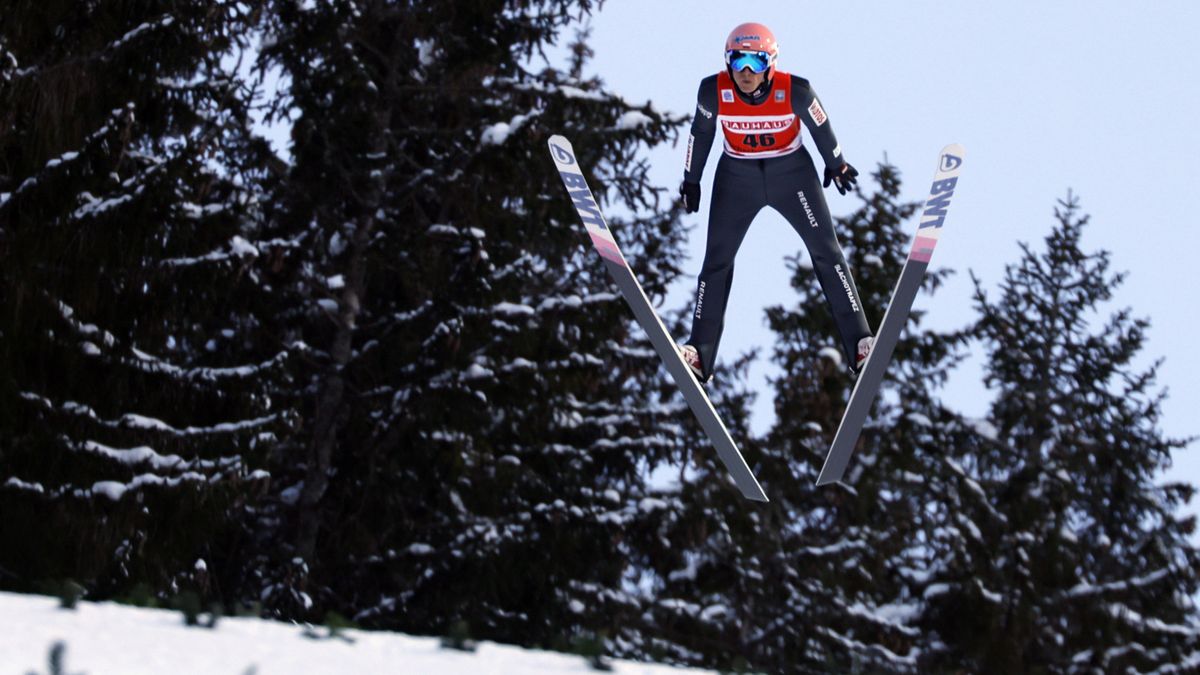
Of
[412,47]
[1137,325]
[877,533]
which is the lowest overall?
[877,533]

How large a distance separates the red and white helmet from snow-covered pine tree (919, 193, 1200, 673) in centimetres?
1457

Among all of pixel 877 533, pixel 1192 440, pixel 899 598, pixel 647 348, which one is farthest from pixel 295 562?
pixel 1192 440

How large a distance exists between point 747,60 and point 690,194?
798mm

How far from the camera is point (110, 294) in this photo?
13531mm

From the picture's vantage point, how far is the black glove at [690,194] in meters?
6.55

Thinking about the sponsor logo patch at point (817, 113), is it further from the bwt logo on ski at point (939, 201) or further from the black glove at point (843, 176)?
the bwt logo on ski at point (939, 201)

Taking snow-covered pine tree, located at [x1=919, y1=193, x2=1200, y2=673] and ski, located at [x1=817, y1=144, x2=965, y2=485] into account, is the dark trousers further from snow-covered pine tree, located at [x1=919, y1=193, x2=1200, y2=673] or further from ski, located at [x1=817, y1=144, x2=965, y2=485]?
snow-covered pine tree, located at [x1=919, y1=193, x2=1200, y2=673]

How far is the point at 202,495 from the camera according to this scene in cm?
1282

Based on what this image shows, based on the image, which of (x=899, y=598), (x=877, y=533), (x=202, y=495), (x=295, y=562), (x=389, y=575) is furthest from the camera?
(x=899, y=598)

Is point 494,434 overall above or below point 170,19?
below

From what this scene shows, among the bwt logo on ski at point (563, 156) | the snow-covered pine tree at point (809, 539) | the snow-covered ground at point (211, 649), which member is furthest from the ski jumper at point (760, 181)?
the snow-covered pine tree at point (809, 539)

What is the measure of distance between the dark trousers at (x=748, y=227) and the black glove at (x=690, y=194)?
77 millimetres

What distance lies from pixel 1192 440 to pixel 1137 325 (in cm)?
220

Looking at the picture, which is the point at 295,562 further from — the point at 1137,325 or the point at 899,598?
the point at 1137,325
